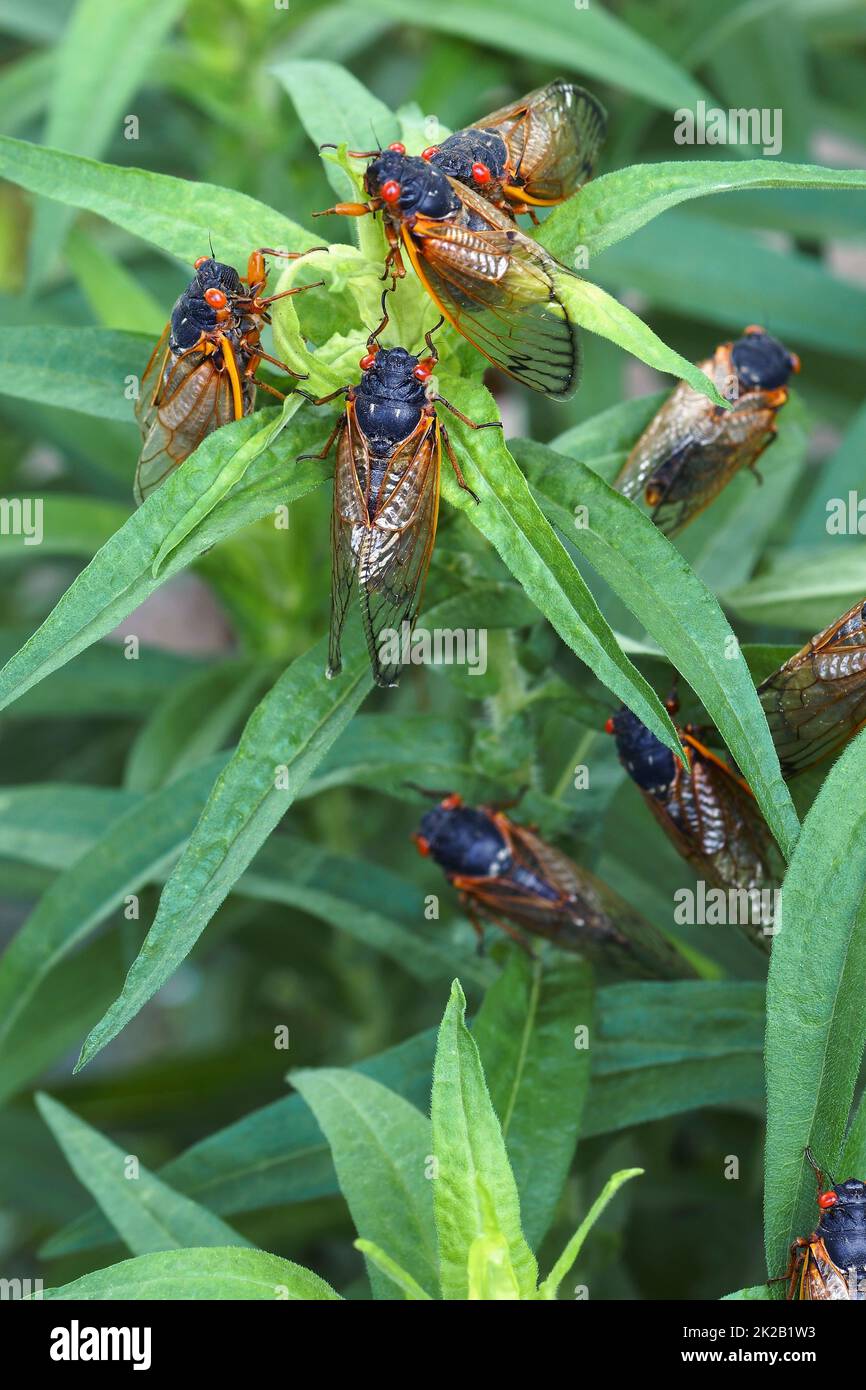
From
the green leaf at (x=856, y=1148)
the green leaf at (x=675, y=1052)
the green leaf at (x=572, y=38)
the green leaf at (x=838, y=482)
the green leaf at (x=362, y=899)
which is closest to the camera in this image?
the green leaf at (x=856, y=1148)

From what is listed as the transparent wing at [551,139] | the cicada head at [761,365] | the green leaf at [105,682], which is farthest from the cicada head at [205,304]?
the green leaf at [105,682]

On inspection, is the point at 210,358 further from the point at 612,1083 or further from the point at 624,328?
the point at 612,1083

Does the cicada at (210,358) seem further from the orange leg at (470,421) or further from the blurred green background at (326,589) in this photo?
the blurred green background at (326,589)

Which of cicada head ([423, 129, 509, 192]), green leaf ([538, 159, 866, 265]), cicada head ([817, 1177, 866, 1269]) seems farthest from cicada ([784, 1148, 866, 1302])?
cicada head ([423, 129, 509, 192])

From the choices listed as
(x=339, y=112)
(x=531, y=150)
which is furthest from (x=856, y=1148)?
(x=339, y=112)

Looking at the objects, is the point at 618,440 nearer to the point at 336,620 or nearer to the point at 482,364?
the point at 482,364

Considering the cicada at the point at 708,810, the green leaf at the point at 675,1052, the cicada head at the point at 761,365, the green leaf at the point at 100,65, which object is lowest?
the green leaf at the point at 675,1052
